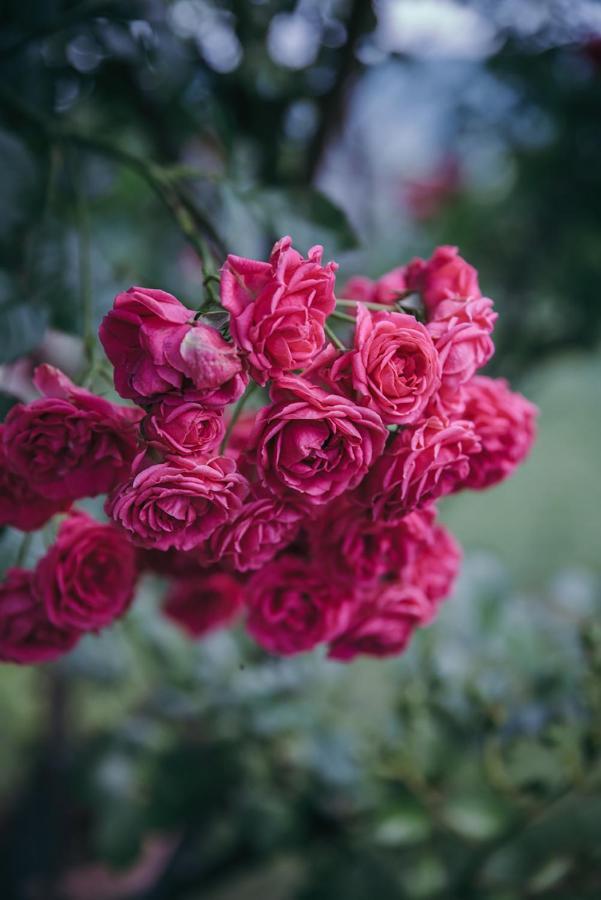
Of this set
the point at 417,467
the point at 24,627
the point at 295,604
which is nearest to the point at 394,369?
the point at 417,467

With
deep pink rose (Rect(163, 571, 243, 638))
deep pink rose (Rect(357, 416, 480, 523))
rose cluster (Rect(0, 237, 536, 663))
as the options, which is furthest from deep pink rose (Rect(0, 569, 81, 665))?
deep pink rose (Rect(357, 416, 480, 523))

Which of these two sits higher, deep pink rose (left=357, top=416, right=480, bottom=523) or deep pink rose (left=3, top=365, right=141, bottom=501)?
deep pink rose (left=357, top=416, right=480, bottom=523)

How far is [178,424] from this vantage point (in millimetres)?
390

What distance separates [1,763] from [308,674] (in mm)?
854

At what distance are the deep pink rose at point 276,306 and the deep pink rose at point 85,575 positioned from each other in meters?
0.16

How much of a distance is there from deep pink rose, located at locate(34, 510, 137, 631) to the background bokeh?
0.11m

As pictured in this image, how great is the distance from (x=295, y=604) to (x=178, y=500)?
13 cm

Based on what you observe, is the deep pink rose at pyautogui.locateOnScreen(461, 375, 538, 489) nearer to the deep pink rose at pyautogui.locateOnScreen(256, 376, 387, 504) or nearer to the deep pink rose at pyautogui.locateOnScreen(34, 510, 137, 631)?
the deep pink rose at pyautogui.locateOnScreen(256, 376, 387, 504)

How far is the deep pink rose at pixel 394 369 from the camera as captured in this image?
40cm

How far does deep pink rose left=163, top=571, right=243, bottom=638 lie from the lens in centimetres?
60

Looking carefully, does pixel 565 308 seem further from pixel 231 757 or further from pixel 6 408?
pixel 6 408

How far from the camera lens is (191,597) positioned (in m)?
0.63

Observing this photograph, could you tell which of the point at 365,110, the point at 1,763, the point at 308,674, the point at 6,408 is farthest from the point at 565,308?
the point at 1,763

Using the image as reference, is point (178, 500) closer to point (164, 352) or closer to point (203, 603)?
point (164, 352)
